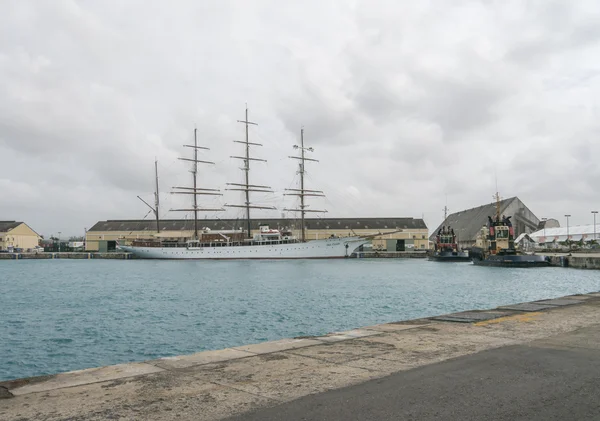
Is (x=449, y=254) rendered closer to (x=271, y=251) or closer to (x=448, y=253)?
(x=448, y=253)

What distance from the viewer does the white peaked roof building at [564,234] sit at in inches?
4505

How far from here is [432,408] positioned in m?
5.41

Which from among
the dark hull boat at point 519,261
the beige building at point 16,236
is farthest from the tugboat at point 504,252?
the beige building at point 16,236

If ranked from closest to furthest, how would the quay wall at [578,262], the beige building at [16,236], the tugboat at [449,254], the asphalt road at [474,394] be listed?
the asphalt road at [474,394] < the quay wall at [578,262] < the tugboat at [449,254] < the beige building at [16,236]

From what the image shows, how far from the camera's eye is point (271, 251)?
105m

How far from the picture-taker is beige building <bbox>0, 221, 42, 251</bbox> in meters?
140

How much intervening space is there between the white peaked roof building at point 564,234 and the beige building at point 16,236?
139758 millimetres

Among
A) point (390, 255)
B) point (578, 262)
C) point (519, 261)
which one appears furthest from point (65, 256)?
point (578, 262)

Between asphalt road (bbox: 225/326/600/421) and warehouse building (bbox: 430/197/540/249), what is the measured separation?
119 meters

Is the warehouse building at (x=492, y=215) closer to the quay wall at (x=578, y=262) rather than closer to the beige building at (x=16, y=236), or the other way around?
the quay wall at (x=578, y=262)

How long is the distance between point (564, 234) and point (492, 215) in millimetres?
16462

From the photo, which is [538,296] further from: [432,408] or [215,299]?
[432,408]

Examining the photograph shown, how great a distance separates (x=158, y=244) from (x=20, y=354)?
104 m

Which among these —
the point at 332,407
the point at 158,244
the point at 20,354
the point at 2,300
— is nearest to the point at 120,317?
the point at 20,354
